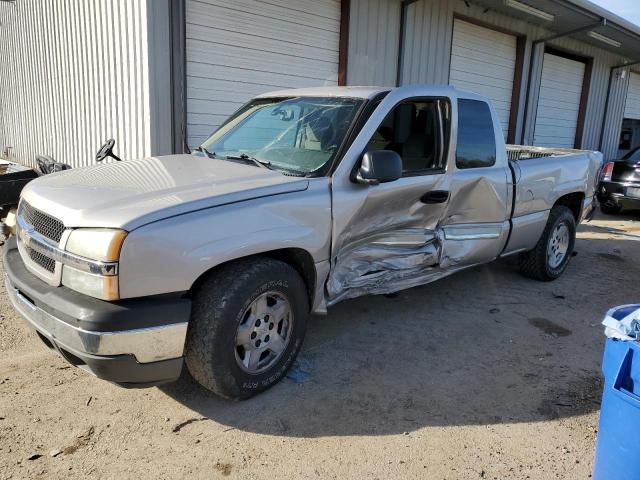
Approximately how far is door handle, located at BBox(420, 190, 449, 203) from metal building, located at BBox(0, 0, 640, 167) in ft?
13.7

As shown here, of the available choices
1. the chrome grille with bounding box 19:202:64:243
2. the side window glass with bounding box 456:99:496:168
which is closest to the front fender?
the chrome grille with bounding box 19:202:64:243

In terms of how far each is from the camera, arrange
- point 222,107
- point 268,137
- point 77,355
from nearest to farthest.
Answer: point 77,355 → point 268,137 → point 222,107

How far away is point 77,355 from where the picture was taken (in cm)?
276

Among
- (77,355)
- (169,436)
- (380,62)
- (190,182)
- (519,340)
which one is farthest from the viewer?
(380,62)

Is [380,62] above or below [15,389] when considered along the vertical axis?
above

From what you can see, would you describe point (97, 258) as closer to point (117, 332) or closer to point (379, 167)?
point (117, 332)

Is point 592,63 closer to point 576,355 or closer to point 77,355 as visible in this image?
point 576,355

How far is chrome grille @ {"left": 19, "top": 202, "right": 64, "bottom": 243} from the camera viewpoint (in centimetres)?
296

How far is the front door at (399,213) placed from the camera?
150 inches

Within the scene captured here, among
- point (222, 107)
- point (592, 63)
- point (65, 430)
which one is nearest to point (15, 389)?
point (65, 430)

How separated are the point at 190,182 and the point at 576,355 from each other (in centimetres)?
325

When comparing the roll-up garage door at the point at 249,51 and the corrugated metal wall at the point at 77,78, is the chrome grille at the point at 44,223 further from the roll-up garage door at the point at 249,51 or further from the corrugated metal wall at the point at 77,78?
the roll-up garage door at the point at 249,51

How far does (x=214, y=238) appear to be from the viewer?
2932mm

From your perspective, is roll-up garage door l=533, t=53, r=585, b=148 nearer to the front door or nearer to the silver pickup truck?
the silver pickup truck
